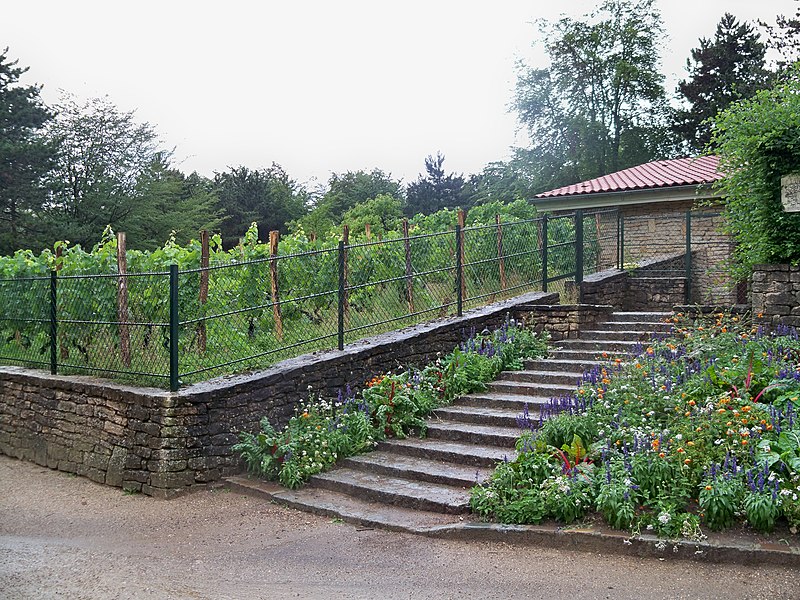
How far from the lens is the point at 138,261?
1016 cm

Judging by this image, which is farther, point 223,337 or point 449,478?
point 223,337

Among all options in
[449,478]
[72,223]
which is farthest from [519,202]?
[72,223]

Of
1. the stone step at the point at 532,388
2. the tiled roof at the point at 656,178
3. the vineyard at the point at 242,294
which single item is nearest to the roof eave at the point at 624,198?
the tiled roof at the point at 656,178

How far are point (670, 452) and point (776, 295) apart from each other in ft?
13.2

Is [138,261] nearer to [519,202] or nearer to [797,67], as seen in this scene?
[797,67]

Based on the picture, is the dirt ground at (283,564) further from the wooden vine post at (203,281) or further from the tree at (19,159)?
the tree at (19,159)

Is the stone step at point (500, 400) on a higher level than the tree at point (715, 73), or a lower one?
lower

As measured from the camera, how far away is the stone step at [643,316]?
34.3 feet

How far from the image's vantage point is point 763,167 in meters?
9.13

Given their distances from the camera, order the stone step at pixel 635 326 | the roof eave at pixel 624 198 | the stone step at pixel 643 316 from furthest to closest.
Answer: the roof eave at pixel 624 198, the stone step at pixel 643 316, the stone step at pixel 635 326

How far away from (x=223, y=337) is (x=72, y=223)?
23712 millimetres

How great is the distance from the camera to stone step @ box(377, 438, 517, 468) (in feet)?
23.3

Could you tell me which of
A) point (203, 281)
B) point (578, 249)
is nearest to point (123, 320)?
point (203, 281)

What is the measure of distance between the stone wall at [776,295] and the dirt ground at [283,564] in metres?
4.80
